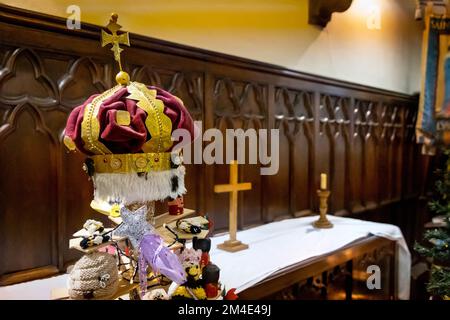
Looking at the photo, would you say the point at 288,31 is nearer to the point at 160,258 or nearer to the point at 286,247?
the point at 286,247

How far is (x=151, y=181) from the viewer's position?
1.14m

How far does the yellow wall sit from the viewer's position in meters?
2.00

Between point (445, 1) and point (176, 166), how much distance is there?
4.30m

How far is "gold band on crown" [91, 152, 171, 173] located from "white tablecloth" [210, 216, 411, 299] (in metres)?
0.74

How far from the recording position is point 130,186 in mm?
1112

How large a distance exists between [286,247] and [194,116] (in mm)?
954

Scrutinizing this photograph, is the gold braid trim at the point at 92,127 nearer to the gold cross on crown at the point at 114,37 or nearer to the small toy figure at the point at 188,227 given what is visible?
the gold cross on crown at the point at 114,37

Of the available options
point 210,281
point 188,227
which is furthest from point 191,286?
point 188,227

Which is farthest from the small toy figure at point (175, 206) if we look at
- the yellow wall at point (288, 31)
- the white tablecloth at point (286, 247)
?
the yellow wall at point (288, 31)

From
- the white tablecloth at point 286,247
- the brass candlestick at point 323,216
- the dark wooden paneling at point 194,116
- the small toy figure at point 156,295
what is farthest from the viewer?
the brass candlestick at point 323,216

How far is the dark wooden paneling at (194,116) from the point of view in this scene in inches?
62.3

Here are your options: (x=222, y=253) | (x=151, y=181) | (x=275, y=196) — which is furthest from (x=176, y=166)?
(x=275, y=196)

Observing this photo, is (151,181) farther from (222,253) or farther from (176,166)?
(222,253)

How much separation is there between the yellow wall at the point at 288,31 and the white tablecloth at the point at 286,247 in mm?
1231
